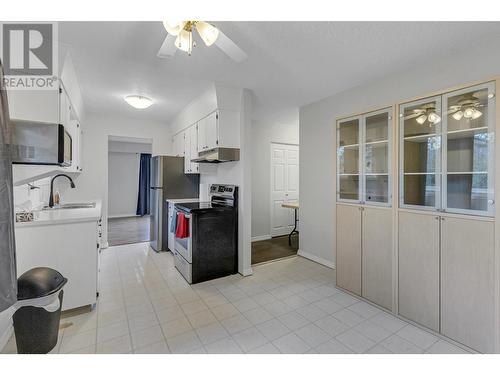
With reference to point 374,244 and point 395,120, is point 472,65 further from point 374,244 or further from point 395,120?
point 374,244

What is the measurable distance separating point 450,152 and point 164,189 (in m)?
3.98

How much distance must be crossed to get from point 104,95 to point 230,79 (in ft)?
6.51

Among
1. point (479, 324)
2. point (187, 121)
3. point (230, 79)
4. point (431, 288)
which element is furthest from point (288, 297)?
point (187, 121)

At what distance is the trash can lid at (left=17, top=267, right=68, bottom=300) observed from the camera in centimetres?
164

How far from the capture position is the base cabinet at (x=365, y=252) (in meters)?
2.35

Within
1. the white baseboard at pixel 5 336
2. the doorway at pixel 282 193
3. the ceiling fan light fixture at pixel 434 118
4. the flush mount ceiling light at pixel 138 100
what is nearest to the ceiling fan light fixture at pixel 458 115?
the ceiling fan light fixture at pixel 434 118

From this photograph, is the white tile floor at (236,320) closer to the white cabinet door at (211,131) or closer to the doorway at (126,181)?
the white cabinet door at (211,131)

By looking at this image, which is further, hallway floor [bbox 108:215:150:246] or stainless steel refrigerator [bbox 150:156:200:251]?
hallway floor [bbox 108:215:150:246]

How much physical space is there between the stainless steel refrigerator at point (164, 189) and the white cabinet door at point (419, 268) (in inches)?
139

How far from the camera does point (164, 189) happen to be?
4273 mm

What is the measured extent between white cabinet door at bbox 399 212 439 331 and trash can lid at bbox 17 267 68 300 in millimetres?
2942

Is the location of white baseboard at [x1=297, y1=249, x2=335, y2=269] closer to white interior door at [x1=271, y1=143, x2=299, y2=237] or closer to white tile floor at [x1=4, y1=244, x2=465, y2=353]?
white tile floor at [x1=4, y1=244, x2=465, y2=353]

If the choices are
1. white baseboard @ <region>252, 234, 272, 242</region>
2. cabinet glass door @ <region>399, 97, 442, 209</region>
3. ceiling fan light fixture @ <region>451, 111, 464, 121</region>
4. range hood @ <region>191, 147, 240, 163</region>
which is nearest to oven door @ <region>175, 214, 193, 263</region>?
range hood @ <region>191, 147, 240, 163</region>
